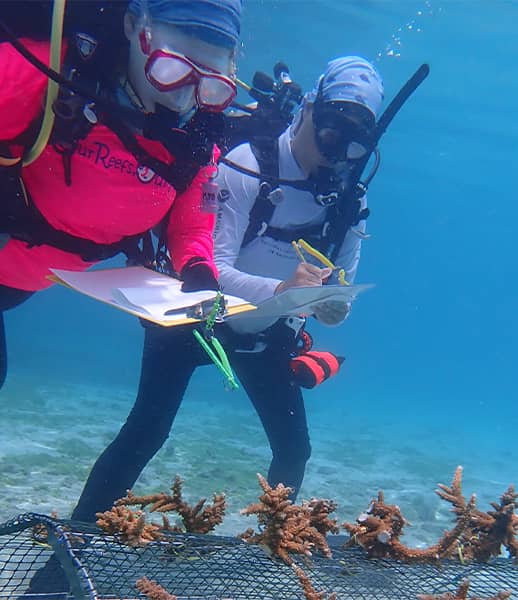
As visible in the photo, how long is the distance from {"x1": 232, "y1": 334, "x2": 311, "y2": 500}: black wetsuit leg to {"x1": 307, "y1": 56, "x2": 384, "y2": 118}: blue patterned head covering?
7.62 feet

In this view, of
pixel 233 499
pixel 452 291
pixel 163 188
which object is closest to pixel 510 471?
pixel 233 499

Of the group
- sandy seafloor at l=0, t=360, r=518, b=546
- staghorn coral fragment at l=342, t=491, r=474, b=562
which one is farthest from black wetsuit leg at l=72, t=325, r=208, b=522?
sandy seafloor at l=0, t=360, r=518, b=546

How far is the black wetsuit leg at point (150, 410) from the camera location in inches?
161

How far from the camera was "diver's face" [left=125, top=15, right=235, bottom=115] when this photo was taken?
2.70 m

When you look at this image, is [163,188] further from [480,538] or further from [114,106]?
[480,538]

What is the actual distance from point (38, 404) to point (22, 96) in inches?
539

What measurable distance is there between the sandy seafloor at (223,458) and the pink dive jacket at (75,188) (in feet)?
13.7

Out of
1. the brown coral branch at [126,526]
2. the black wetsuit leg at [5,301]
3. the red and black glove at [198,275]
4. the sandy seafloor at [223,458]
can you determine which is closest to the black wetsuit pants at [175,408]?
the red and black glove at [198,275]

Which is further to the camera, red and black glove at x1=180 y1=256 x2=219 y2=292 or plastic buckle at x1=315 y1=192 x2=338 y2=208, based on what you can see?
plastic buckle at x1=315 y1=192 x2=338 y2=208

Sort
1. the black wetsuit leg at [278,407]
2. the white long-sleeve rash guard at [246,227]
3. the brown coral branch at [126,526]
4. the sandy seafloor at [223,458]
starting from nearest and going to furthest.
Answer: the brown coral branch at [126,526] → the white long-sleeve rash guard at [246,227] → the black wetsuit leg at [278,407] → the sandy seafloor at [223,458]

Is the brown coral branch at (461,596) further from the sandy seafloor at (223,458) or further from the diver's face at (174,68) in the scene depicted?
the sandy seafloor at (223,458)

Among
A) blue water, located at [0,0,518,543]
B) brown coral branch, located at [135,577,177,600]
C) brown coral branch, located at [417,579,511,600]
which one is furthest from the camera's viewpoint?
blue water, located at [0,0,518,543]

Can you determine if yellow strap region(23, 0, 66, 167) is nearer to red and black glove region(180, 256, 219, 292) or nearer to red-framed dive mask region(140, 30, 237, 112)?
red-framed dive mask region(140, 30, 237, 112)

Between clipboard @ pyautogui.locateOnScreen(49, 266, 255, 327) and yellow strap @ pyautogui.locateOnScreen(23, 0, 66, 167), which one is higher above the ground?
yellow strap @ pyautogui.locateOnScreen(23, 0, 66, 167)
